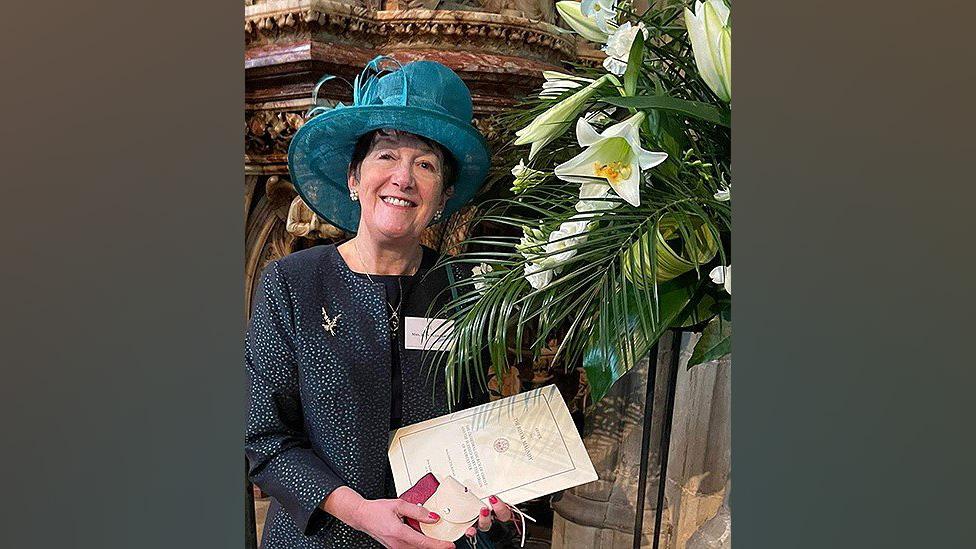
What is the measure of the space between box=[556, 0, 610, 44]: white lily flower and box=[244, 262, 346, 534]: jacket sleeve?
0.52 metres

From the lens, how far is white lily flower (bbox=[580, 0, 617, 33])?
135 cm

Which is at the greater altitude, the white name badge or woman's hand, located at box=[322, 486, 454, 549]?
the white name badge

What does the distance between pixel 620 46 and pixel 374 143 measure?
35 centimetres

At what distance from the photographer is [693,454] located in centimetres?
139

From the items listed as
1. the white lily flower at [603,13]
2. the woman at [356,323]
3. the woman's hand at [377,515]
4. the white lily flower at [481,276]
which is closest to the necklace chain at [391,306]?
the woman at [356,323]

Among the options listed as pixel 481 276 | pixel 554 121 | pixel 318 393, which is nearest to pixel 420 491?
pixel 318 393

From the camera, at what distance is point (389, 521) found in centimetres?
134

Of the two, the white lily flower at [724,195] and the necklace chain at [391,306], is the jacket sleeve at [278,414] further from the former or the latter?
the white lily flower at [724,195]

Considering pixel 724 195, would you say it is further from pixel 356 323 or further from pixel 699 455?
pixel 356 323

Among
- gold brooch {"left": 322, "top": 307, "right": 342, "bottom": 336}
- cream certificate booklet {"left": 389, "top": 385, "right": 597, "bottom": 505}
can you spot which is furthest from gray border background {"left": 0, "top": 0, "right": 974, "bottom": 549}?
cream certificate booklet {"left": 389, "top": 385, "right": 597, "bottom": 505}

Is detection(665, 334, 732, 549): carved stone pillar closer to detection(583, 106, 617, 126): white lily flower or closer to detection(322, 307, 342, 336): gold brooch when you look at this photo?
detection(583, 106, 617, 126): white lily flower

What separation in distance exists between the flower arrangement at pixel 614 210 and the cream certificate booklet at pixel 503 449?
0.18ft
